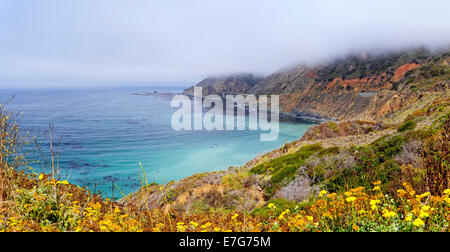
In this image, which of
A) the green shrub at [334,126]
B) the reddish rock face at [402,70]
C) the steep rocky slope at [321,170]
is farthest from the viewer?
the reddish rock face at [402,70]

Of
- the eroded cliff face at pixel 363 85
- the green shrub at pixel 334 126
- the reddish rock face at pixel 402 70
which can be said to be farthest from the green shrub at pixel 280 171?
the reddish rock face at pixel 402 70

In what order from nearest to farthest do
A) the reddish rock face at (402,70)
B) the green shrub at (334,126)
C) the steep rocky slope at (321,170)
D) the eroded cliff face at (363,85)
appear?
1. the steep rocky slope at (321,170)
2. the green shrub at (334,126)
3. the eroded cliff face at (363,85)
4. the reddish rock face at (402,70)

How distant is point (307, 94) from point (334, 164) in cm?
10399

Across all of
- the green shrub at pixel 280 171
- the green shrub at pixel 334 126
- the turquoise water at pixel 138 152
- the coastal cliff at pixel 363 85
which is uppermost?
the coastal cliff at pixel 363 85

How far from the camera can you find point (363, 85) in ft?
288

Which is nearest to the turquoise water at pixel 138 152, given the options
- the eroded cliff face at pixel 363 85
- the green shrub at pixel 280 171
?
the green shrub at pixel 280 171

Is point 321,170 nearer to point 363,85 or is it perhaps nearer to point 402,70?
point 402,70

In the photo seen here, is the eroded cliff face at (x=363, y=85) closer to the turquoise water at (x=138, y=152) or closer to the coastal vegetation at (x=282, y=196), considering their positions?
the turquoise water at (x=138, y=152)

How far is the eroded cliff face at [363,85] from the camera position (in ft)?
207

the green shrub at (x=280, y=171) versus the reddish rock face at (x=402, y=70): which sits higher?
the reddish rock face at (x=402, y=70)

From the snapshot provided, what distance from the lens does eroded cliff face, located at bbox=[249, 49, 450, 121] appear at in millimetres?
63059

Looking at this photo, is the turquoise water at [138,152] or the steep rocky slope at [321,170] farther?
the turquoise water at [138,152]

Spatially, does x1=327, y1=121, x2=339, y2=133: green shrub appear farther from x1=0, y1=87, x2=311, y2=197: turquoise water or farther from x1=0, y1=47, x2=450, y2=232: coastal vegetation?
x1=0, y1=87, x2=311, y2=197: turquoise water
